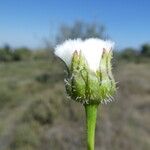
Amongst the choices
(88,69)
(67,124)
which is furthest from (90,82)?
(67,124)

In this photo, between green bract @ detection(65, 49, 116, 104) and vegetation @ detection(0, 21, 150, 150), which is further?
vegetation @ detection(0, 21, 150, 150)

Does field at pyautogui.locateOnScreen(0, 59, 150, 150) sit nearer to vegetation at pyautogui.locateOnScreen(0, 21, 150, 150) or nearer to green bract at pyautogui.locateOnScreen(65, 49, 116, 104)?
vegetation at pyautogui.locateOnScreen(0, 21, 150, 150)

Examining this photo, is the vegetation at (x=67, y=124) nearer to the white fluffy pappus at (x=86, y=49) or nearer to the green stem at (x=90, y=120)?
the green stem at (x=90, y=120)

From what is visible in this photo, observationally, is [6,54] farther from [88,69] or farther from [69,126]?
[88,69]

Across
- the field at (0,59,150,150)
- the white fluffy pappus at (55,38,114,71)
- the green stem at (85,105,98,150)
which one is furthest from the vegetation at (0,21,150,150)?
the white fluffy pappus at (55,38,114,71)

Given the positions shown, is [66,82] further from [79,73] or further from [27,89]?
[27,89]

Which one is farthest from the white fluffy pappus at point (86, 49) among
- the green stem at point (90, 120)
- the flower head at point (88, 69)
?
the green stem at point (90, 120)

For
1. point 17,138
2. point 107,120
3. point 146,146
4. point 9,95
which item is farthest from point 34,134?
point 9,95

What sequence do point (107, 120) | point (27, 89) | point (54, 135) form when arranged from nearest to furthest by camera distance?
point (54, 135) → point (107, 120) → point (27, 89)
